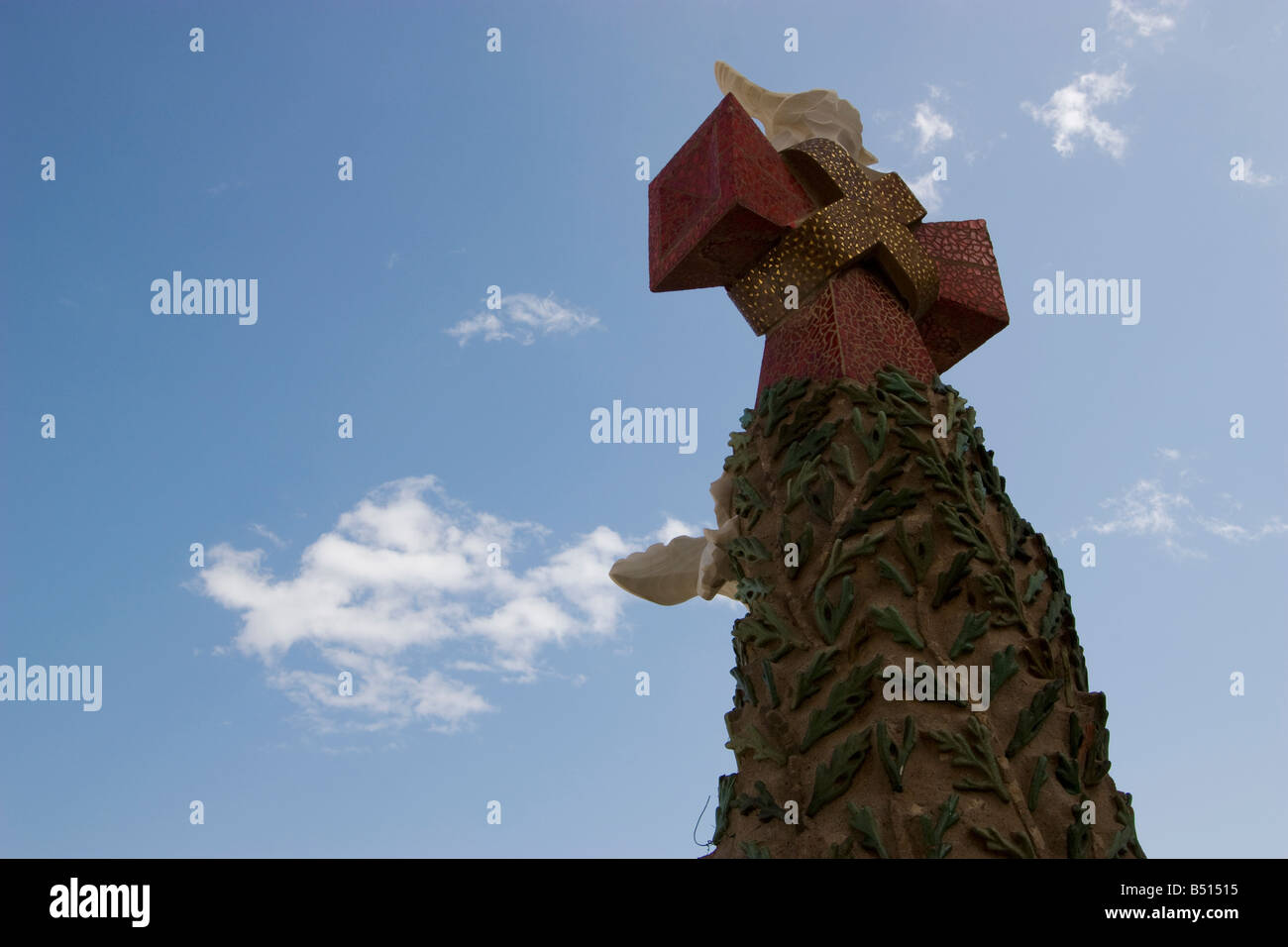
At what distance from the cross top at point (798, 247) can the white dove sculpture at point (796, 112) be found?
0.27m

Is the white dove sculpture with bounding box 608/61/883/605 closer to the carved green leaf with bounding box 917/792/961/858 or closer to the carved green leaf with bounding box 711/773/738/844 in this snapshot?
the carved green leaf with bounding box 711/773/738/844

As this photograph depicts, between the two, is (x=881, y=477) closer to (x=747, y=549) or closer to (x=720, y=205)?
(x=747, y=549)

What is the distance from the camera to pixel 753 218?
4.70 meters

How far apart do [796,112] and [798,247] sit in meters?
1.06

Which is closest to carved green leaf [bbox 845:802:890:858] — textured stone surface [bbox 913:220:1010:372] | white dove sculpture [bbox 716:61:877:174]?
textured stone surface [bbox 913:220:1010:372]

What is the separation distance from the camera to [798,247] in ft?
15.8

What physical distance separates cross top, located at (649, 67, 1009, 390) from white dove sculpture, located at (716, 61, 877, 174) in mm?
272

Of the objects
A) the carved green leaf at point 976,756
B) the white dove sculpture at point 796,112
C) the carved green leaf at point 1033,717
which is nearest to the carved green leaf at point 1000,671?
the carved green leaf at point 1033,717

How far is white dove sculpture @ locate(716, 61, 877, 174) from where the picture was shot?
216 inches

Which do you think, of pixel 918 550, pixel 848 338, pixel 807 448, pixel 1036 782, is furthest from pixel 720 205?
pixel 1036 782
